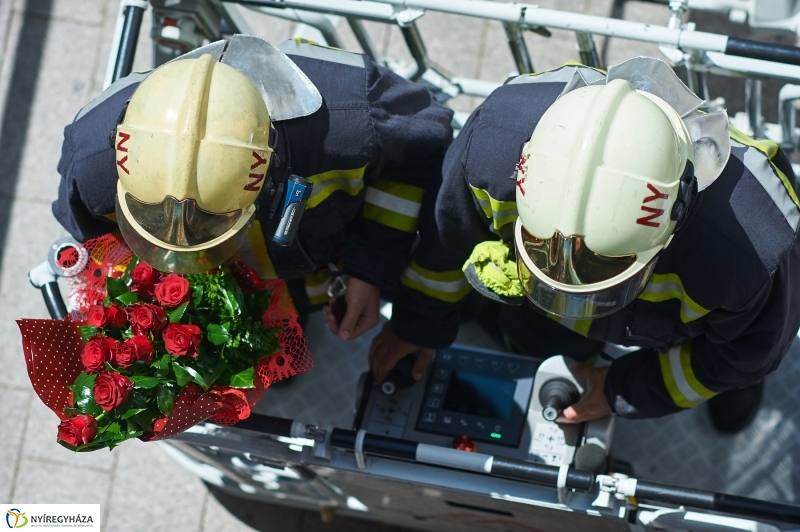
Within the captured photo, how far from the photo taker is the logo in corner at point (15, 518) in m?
3.56

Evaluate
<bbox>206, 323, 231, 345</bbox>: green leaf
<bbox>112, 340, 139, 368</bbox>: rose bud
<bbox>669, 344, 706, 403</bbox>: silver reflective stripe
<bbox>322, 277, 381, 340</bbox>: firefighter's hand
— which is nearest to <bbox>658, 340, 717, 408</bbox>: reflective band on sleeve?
<bbox>669, 344, 706, 403</bbox>: silver reflective stripe

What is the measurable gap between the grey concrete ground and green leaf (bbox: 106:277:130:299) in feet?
5.93

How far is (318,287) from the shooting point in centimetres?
293

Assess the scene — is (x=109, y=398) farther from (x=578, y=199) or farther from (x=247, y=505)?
(x=247, y=505)

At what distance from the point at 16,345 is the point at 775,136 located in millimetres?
3420

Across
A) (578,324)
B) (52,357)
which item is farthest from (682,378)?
(52,357)

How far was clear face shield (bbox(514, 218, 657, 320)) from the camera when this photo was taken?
1.98 meters

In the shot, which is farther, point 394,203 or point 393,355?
point 393,355

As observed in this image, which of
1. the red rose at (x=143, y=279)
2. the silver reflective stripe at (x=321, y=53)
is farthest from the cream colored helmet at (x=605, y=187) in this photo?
the red rose at (x=143, y=279)

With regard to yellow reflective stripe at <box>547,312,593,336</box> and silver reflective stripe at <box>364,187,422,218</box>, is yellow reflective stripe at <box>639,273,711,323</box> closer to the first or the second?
yellow reflective stripe at <box>547,312,593,336</box>

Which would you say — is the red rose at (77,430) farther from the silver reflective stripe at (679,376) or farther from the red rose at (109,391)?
the silver reflective stripe at (679,376)

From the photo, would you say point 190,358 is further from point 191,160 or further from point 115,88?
point 115,88

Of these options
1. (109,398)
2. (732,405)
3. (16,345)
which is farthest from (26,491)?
(732,405)

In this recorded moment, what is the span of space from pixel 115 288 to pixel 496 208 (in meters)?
1.01
